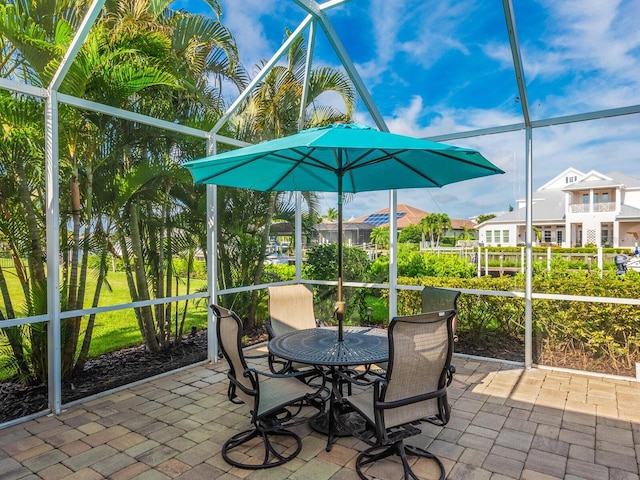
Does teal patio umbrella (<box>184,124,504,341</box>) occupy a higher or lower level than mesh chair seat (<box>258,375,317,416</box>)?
higher

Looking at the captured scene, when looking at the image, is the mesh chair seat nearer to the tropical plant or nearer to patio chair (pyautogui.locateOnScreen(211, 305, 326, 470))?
patio chair (pyautogui.locateOnScreen(211, 305, 326, 470))

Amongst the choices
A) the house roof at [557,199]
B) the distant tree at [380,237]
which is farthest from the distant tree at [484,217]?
the distant tree at [380,237]

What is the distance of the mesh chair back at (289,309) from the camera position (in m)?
4.39

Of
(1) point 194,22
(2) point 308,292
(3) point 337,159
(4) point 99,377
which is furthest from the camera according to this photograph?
(1) point 194,22

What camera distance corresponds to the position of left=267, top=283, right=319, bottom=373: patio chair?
4391 mm

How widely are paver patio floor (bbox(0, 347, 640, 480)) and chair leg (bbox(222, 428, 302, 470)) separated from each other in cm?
4

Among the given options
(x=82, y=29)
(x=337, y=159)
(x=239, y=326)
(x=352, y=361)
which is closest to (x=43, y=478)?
(x=239, y=326)

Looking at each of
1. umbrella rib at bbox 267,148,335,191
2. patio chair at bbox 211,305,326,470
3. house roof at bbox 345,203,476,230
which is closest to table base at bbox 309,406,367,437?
patio chair at bbox 211,305,326,470

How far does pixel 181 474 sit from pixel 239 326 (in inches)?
40.8

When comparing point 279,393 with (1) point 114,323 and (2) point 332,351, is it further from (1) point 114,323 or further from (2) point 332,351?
(1) point 114,323

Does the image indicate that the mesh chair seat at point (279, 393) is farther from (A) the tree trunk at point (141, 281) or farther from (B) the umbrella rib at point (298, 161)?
(A) the tree trunk at point (141, 281)

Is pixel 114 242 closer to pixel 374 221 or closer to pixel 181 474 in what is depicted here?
pixel 181 474

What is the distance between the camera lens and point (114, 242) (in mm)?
4285

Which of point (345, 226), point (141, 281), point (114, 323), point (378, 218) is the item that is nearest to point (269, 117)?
point (345, 226)
